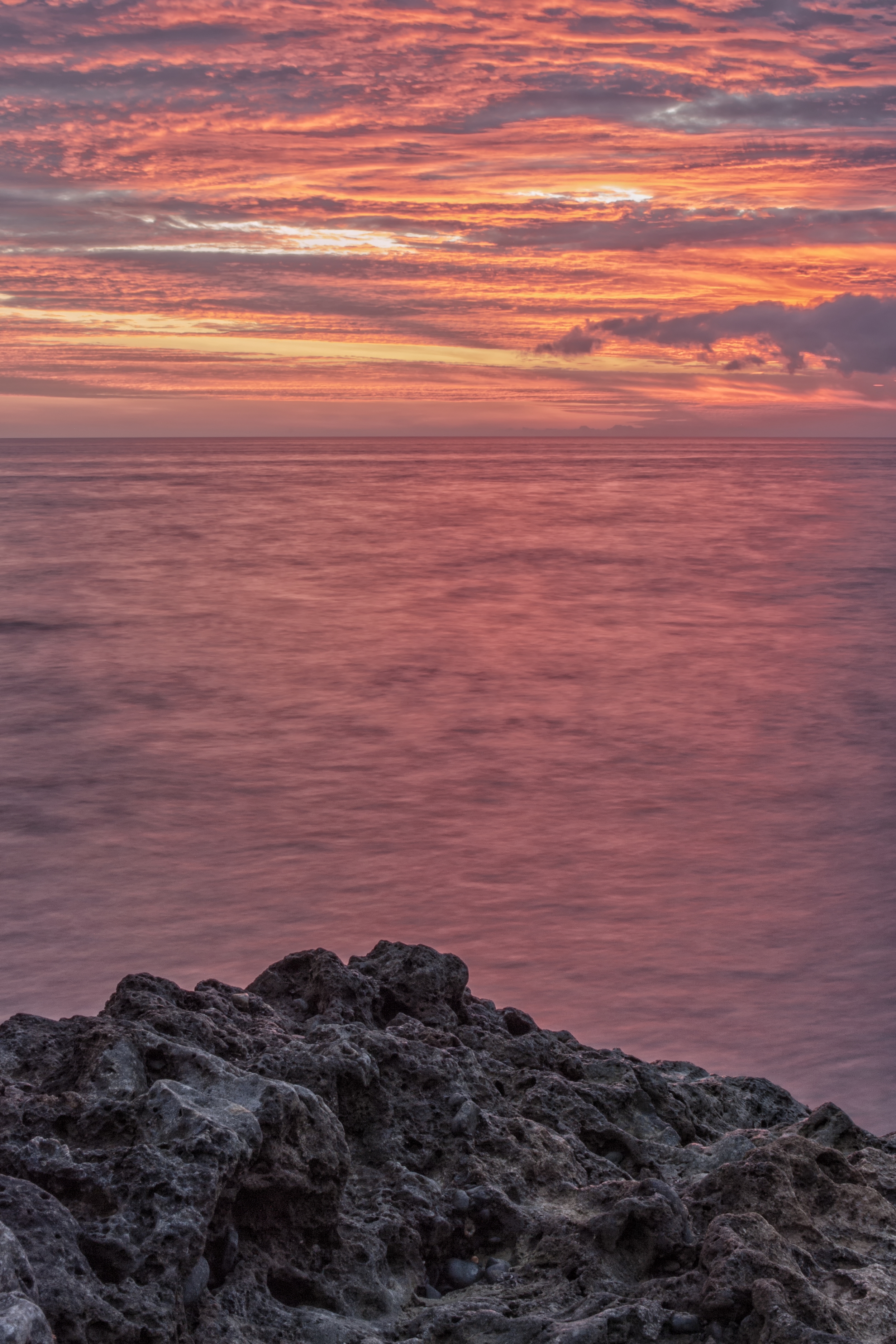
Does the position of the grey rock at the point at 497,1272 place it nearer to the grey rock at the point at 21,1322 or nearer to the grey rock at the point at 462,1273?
the grey rock at the point at 462,1273

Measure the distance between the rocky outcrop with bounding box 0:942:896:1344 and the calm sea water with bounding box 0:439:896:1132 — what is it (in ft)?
5.13

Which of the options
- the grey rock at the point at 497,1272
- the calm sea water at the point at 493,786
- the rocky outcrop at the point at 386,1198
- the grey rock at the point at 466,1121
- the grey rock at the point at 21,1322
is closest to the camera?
the grey rock at the point at 21,1322

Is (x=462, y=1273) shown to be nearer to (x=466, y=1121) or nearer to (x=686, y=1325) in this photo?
(x=466, y=1121)

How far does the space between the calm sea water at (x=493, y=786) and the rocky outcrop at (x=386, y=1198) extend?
5.13ft

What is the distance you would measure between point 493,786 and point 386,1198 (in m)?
6.21

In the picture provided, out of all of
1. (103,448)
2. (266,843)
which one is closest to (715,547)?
(266,843)

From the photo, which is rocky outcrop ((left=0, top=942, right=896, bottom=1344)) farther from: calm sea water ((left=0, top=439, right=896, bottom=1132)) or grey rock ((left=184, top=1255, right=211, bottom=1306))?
calm sea water ((left=0, top=439, right=896, bottom=1132))

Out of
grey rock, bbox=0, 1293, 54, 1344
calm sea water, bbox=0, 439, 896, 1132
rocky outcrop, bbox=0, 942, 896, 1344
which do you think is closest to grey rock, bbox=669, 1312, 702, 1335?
rocky outcrop, bbox=0, 942, 896, 1344

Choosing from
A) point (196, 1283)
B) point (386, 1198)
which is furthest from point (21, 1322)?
point (386, 1198)

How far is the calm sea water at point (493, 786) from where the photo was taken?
5453mm

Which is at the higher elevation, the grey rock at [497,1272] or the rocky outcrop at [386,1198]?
the rocky outcrop at [386,1198]

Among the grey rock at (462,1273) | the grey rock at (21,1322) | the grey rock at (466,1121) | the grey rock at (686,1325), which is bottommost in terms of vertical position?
the grey rock at (462,1273)

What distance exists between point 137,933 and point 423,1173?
11.1ft

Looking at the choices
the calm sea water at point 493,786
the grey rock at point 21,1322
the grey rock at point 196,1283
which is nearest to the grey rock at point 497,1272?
the grey rock at point 196,1283
